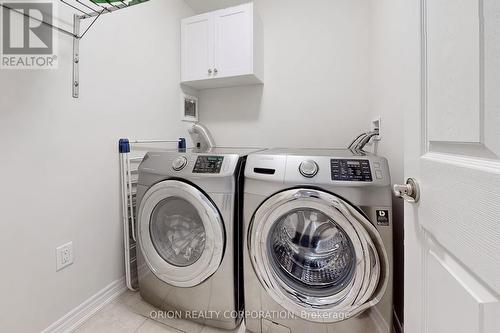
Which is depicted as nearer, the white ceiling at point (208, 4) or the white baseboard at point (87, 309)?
the white baseboard at point (87, 309)

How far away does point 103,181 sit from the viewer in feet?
4.69

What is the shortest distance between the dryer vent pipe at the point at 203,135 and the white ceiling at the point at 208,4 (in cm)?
118

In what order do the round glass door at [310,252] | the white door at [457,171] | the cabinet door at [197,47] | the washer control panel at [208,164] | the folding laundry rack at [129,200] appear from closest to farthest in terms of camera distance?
the white door at [457,171]
the round glass door at [310,252]
the washer control panel at [208,164]
the folding laundry rack at [129,200]
the cabinet door at [197,47]

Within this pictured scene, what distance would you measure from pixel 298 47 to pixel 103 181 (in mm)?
1923

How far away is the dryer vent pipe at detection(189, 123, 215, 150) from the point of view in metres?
2.23

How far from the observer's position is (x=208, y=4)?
2.27 metres

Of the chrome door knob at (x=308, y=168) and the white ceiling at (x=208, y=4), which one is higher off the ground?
the white ceiling at (x=208, y=4)

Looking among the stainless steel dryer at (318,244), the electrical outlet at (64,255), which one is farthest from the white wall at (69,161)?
the stainless steel dryer at (318,244)

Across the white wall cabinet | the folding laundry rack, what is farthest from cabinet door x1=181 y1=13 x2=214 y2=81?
the folding laundry rack

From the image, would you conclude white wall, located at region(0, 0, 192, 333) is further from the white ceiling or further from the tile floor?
the white ceiling

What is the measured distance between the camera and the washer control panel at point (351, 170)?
1.01m

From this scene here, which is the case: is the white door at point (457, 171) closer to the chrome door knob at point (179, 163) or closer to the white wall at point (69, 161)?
the chrome door knob at point (179, 163)

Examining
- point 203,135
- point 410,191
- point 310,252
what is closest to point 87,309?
point 310,252
